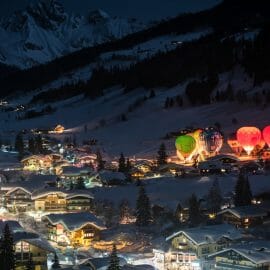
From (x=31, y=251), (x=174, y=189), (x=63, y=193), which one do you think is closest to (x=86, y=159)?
(x=63, y=193)

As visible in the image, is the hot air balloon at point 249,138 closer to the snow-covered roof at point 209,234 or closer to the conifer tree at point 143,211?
the conifer tree at point 143,211

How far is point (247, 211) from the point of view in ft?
156

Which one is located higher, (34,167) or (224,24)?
(224,24)

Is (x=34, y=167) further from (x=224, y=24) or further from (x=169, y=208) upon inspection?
(x=224, y=24)

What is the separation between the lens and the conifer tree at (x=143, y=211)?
4866cm

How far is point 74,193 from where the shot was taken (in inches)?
2200

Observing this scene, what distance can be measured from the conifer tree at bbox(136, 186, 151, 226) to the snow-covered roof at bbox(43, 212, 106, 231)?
2.33m

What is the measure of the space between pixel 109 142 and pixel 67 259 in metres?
51.8

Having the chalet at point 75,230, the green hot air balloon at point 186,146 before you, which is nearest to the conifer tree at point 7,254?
the chalet at point 75,230

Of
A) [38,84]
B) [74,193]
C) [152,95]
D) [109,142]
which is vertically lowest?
[74,193]

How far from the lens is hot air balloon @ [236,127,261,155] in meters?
70.2

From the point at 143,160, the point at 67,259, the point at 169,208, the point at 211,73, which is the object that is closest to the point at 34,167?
the point at 143,160

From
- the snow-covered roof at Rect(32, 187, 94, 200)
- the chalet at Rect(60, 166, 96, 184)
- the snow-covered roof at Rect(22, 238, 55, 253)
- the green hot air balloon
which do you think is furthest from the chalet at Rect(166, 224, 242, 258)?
the green hot air balloon

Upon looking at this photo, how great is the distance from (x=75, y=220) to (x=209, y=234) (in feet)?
33.3
